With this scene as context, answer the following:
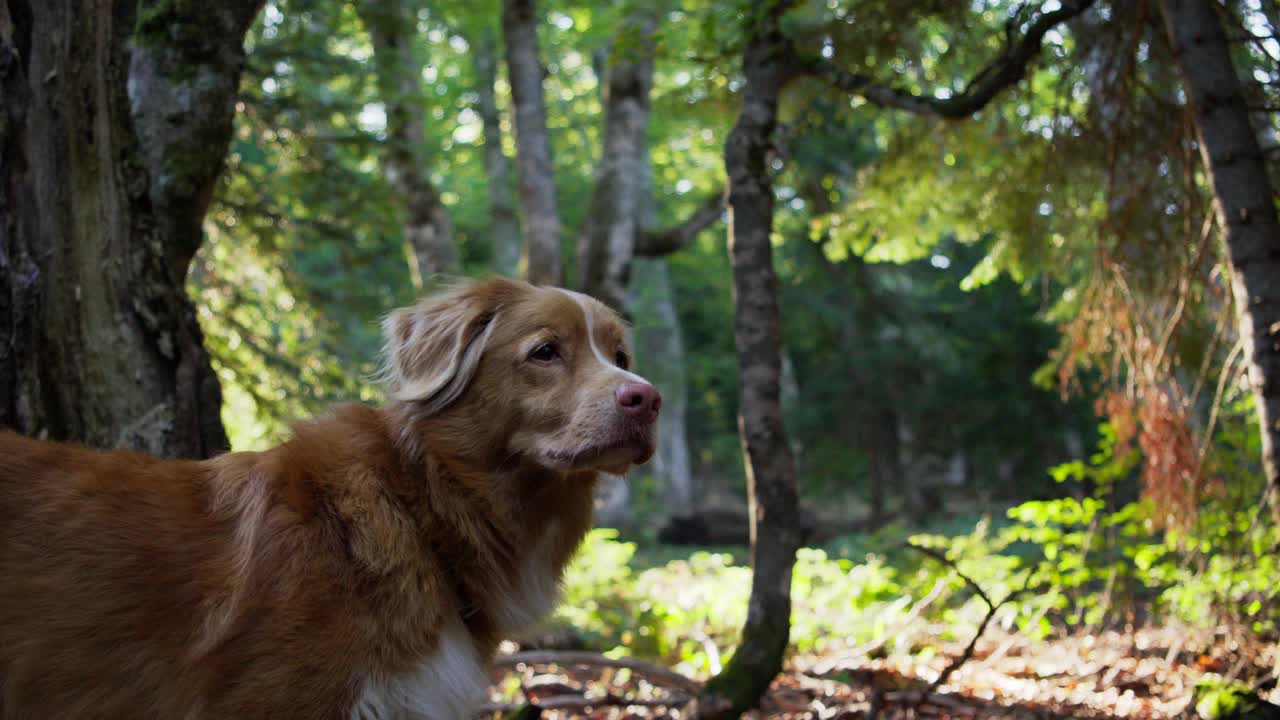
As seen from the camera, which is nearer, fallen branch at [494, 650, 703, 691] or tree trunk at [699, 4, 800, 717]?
tree trunk at [699, 4, 800, 717]

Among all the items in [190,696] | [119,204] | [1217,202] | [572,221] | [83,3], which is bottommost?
[190,696]

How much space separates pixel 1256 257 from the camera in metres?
4.47

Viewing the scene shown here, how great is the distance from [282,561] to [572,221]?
87.7ft

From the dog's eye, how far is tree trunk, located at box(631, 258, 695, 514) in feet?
75.4

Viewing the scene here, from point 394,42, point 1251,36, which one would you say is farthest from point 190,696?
point 394,42

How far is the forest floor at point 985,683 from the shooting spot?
17.2ft

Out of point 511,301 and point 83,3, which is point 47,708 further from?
point 83,3

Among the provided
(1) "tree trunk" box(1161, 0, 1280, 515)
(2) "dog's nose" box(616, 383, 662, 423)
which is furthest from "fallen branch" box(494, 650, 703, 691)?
(1) "tree trunk" box(1161, 0, 1280, 515)

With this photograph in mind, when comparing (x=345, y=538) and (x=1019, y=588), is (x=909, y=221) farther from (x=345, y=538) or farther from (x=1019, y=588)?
(x=345, y=538)

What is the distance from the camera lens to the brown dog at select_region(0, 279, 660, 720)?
2.86 metres

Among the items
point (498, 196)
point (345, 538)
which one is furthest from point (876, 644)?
point (498, 196)

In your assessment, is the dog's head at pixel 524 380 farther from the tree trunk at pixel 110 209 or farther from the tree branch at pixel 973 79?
the tree branch at pixel 973 79

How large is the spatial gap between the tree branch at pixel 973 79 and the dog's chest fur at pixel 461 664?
3220 mm

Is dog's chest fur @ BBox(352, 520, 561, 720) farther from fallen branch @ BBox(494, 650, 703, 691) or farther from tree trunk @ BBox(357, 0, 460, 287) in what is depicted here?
tree trunk @ BBox(357, 0, 460, 287)
